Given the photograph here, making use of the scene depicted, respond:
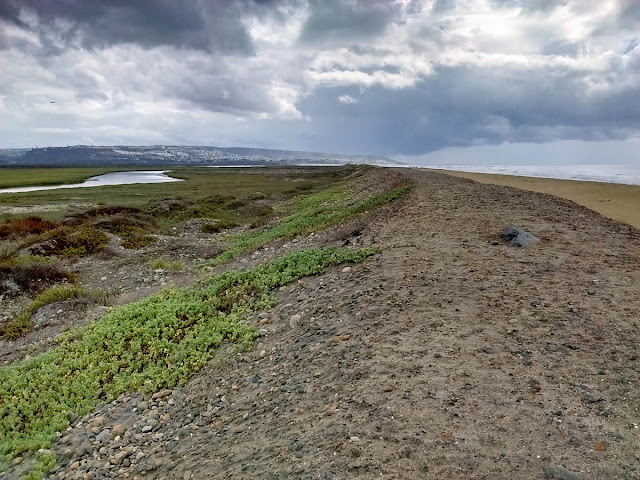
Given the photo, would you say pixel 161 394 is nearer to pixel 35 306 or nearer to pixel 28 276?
pixel 35 306

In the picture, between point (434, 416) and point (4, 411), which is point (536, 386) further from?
point (4, 411)

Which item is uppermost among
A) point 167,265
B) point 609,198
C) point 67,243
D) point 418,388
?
point 609,198

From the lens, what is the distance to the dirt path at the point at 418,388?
488 centimetres

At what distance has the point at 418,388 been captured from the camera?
6.00 metres

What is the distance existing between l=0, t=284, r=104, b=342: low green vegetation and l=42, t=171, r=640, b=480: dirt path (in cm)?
725

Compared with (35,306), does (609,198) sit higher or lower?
higher

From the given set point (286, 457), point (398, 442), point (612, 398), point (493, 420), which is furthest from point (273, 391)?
point (612, 398)

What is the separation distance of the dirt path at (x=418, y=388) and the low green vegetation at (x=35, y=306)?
7.25 metres

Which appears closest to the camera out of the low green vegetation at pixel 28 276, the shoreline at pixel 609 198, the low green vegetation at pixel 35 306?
the low green vegetation at pixel 35 306

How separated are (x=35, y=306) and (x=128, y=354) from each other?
7616 mm

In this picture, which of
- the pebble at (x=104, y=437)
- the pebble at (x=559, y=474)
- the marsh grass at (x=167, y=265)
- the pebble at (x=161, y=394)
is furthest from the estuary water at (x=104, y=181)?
the pebble at (x=559, y=474)

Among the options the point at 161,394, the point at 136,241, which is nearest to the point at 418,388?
the point at 161,394

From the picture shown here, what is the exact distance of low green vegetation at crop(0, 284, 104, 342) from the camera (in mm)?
13539

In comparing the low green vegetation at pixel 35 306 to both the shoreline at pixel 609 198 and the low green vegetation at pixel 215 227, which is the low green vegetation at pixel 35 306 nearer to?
the low green vegetation at pixel 215 227
